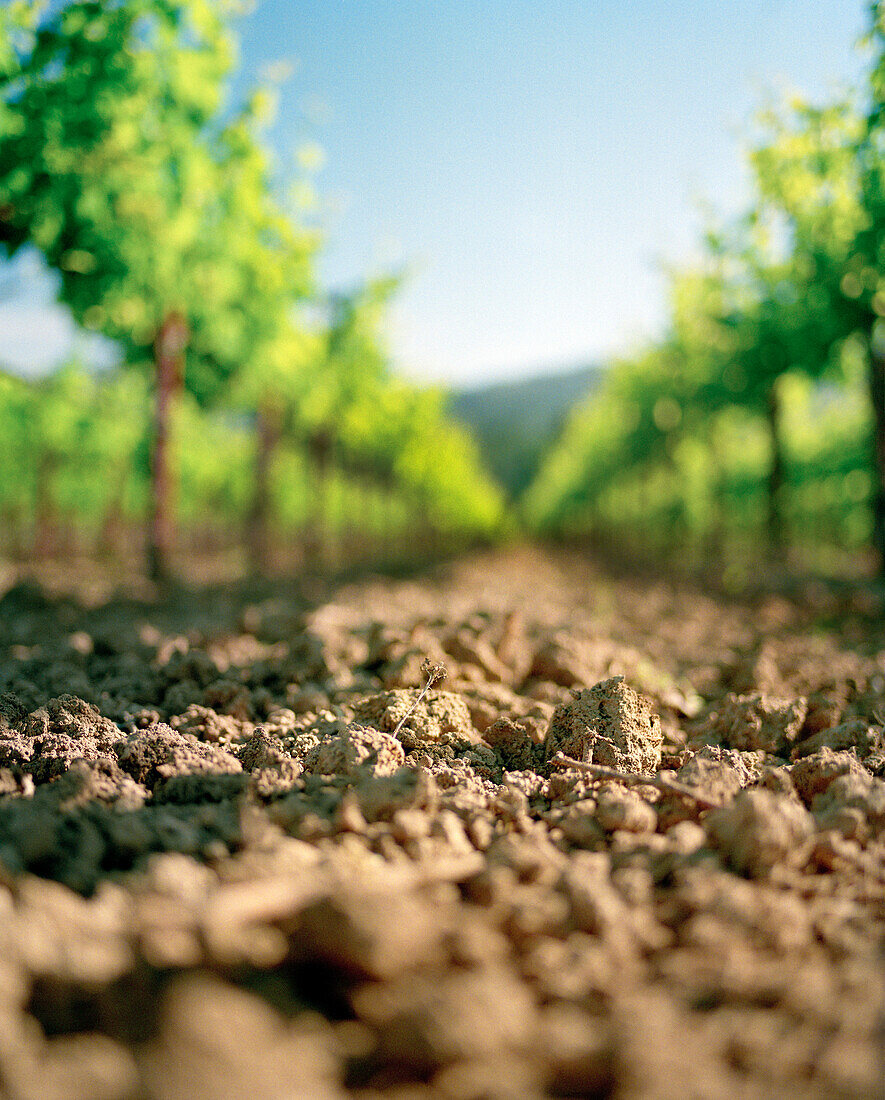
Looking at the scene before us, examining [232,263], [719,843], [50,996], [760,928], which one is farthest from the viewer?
[232,263]

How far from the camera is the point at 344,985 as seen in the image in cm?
138

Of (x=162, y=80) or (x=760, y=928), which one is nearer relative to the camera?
(x=760, y=928)

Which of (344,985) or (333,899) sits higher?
(333,899)

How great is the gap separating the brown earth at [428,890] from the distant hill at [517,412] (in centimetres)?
13237

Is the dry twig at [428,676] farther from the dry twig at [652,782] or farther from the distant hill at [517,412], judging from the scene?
the distant hill at [517,412]

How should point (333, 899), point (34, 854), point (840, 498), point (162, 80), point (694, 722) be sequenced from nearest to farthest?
point (333, 899) → point (34, 854) → point (694, 722) → point (162, 80) → point (840, 498)

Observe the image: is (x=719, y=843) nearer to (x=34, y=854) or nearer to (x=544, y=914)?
(x=544, y=914)

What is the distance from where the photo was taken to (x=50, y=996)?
130cm

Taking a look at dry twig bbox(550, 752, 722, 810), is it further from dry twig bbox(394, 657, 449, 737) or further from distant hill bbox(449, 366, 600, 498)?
distant hill bbox(449, 366, 600, 498)

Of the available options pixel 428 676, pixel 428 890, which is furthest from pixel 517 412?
pixel 428 890

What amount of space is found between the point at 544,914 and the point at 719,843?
2.29 feet

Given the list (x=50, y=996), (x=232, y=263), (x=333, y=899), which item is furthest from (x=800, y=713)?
(x=232, y=263)

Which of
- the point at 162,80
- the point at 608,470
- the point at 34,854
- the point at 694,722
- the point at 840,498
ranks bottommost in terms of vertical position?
the point at 694,722

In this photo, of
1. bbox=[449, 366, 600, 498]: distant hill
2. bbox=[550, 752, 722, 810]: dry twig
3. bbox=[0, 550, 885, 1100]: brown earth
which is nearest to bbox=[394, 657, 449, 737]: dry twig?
bbox=[0, 550, 885, 1100]: brown earth
